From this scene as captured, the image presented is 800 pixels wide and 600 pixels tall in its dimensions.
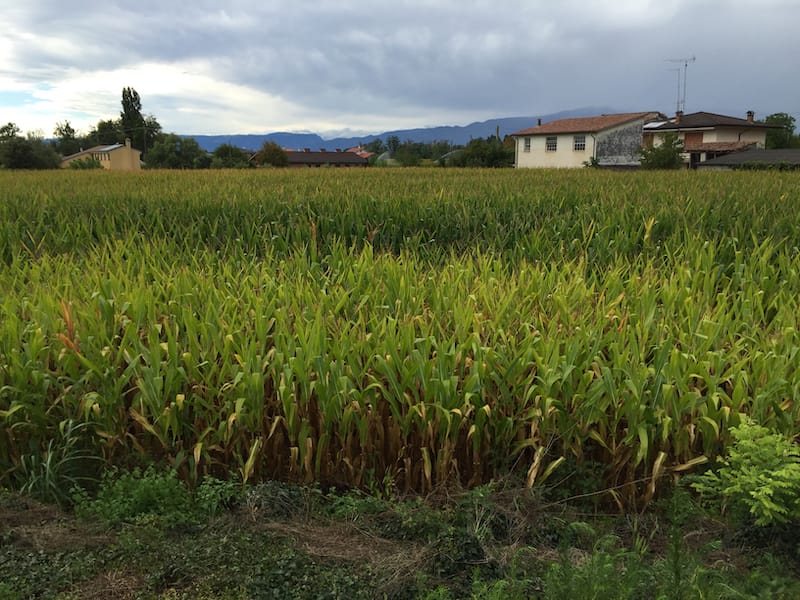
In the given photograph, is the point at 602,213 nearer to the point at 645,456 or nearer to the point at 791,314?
the point at 791,314

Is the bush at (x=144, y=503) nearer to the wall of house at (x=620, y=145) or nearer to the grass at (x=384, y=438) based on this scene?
the grass at (x=384, y=438)

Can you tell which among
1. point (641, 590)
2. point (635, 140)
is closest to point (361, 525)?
point (641, 590)

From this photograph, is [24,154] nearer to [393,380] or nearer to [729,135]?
[393,380]

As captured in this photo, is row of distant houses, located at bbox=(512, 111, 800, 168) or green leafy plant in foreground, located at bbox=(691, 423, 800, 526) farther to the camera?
row of distant houses, located at bbox=(512, 111, 800, 168)

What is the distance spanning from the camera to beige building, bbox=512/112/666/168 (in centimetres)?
5249

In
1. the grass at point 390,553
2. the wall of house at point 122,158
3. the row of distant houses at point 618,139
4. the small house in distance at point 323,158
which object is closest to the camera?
the grass at point 390,553

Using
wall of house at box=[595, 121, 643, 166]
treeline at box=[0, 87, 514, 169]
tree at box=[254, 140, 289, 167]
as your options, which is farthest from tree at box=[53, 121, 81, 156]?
wall of house at box=[595, 121, 643, 166]

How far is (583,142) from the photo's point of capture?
53000 millimetres

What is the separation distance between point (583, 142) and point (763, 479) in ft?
179

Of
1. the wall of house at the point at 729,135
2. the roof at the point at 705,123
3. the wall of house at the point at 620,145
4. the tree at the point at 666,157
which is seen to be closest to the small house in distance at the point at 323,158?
the wall of house at the point at 620,145

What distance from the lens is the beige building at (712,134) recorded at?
52594 mm

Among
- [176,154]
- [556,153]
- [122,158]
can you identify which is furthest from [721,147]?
[122,158]

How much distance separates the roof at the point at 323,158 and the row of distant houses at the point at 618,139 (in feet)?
103

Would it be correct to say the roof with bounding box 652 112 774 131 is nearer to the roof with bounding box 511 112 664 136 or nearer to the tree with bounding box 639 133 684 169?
the roof with bounding box 511 112 664 136
